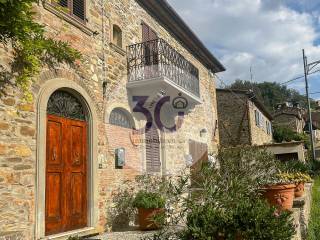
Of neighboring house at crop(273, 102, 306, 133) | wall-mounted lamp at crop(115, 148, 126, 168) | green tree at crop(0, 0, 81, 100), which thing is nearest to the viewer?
green tree at crop(0, 0, 81, 100)

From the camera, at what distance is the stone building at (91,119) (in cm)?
621

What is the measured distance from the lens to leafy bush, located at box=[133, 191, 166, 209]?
834cm

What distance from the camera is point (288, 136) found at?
3784cm

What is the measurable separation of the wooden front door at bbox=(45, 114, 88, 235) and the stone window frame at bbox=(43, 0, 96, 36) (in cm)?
218

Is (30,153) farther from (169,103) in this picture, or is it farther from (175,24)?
(175,24)

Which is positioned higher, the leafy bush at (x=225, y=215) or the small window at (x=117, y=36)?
the small window at (x=117, y=36)

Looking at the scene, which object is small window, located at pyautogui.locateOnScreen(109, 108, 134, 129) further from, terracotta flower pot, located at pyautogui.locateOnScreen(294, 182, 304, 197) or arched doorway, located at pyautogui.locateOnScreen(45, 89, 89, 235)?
terracotta flower pot, located at pyautogui.locateOnScreen(294, 182, 304, 197)

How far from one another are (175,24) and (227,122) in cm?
1202

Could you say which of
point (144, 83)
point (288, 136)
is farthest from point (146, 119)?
point (288, 136)

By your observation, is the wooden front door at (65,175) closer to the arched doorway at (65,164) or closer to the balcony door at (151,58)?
the arched doorway at (65,164)

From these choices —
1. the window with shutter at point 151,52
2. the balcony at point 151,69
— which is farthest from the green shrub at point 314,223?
the window with shutter at point 151,52

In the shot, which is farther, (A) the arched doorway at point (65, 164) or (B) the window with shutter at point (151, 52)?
(B) the window with shutter at point (151, 52)

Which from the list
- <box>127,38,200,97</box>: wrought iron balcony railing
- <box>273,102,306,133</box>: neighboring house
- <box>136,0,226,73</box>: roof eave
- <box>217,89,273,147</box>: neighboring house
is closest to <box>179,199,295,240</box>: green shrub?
<box>127,38,200,97</box>: wrought iron balcony railing

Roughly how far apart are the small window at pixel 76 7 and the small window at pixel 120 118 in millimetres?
2549
